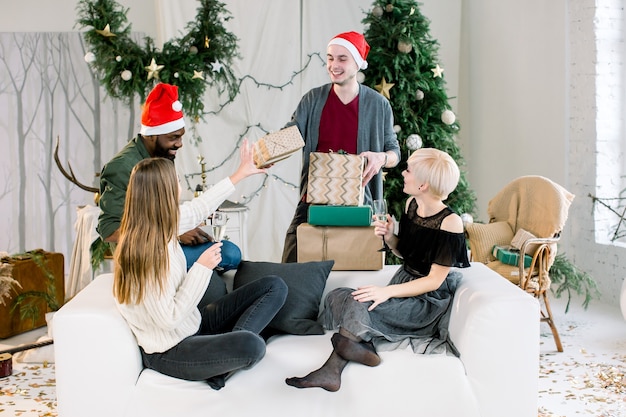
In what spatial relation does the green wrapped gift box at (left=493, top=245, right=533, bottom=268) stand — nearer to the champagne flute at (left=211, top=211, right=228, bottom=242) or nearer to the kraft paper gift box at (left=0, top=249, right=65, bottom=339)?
the champagne flute at (left=211, top=211, right=228, bottom=242)

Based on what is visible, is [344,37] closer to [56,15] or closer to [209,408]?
[209,408]

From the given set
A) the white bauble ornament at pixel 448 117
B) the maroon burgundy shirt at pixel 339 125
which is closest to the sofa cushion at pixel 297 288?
the maroon burgundy shirt at pixel 339 125

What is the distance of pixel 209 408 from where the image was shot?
9.58 ft

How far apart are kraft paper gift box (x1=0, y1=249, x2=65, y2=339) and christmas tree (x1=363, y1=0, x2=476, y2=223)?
2.40 metres

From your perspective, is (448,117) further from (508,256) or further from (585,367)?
(585,367)

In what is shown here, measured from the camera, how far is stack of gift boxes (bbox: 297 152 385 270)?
3750mm

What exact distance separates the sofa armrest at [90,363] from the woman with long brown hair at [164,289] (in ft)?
0.30

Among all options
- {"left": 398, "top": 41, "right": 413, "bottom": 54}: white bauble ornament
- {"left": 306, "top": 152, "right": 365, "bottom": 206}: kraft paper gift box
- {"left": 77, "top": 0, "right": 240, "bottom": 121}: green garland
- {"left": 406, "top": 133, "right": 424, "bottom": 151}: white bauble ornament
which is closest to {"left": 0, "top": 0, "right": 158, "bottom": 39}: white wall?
{"left": 77, "top": 0, "right": 240, "bottom": 121}: green garland

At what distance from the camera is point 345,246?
375cm

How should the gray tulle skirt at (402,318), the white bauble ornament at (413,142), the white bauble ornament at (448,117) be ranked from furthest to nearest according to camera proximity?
the white bauble ornament at (448,117) → the white bauble ornament at (413,142) → the gray tulle skirt at (402,318)

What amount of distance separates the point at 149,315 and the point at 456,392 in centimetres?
116

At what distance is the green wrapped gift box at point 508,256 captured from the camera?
4727mm

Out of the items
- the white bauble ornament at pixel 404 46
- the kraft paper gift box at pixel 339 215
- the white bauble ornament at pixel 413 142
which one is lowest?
the kraft paper gift box at pixel 339 215

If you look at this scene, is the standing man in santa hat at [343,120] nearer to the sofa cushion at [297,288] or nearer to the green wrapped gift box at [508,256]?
the sofa cushion at [297,288]
